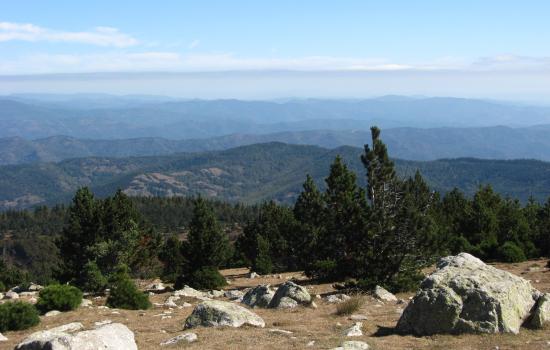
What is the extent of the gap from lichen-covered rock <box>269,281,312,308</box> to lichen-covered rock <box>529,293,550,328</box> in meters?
11.1

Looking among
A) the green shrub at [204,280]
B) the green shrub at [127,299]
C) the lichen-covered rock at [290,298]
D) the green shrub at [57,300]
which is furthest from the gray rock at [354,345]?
the green shrub at [204,280]

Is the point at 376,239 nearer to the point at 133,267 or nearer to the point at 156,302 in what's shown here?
the point at 156,302

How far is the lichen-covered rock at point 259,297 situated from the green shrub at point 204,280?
39.9 ft

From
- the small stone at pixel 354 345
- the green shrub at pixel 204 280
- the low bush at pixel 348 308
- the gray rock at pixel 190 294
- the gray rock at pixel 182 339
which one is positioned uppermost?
the small stone at pixel 354 345

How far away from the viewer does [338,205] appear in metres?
39.1

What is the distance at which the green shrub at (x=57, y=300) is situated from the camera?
25703 mm

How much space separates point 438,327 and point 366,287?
1305 centimetres

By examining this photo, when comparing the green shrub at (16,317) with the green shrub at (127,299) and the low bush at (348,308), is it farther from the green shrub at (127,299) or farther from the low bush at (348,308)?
the low bush at (348,308)

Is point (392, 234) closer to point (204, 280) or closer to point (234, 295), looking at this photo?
point (234, 295)

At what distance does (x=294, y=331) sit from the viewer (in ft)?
60.2

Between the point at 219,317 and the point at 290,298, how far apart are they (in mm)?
6386

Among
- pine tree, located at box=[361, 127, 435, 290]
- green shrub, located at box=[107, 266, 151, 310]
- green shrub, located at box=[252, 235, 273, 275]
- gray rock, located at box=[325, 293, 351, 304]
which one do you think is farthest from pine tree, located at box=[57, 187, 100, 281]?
pine tree, located at box=[361, 127, 435, 290]

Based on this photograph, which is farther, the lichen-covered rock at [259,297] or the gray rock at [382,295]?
the gray rock at [382,295]

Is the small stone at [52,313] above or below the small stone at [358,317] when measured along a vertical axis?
below
